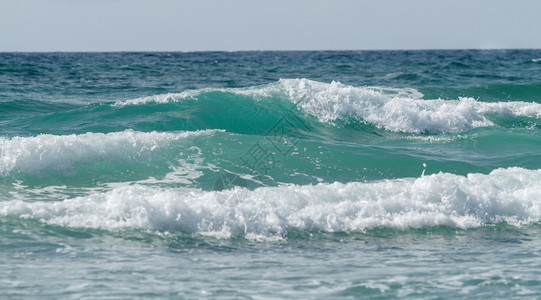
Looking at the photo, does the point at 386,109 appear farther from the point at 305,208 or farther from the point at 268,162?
the point at 305,208

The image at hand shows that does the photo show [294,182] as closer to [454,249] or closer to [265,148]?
[265,148]

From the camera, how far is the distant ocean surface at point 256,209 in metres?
5.30

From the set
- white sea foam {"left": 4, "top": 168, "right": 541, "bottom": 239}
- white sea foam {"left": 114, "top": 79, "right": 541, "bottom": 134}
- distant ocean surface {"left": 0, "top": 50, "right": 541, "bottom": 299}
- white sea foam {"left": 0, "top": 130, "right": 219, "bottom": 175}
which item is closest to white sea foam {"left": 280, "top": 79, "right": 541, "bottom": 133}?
white sea foam {"left": 114, "top": 79, "right": 541, "bottom": 134}

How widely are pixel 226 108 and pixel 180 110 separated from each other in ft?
4.29

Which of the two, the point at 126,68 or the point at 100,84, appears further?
the point at 126,68

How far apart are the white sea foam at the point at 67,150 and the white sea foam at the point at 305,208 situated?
1948 millimetres

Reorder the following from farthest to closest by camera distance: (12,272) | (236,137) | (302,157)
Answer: (236,137) < (302,157) < (12,272)

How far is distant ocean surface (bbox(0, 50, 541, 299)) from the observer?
17.4ft

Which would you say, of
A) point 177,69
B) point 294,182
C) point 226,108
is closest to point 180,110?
point 226,108

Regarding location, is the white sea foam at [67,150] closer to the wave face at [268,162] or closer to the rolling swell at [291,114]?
the wave face at [268,162]

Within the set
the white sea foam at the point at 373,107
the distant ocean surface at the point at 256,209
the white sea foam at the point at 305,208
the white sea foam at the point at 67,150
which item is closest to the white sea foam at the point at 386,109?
the white sea foam at the point at 373,107

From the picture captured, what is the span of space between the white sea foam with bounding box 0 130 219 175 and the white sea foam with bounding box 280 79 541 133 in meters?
7.12

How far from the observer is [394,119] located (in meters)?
16.4

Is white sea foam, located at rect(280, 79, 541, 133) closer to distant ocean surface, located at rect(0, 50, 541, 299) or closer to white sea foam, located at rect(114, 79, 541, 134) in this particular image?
white sea foam, located at rect(114, 79, 541, 134)
